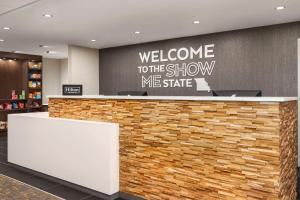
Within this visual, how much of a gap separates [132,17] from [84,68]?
364 cm

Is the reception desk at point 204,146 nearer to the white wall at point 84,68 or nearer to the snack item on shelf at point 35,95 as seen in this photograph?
the white wall at point 84,68

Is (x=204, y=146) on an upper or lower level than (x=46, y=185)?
upper

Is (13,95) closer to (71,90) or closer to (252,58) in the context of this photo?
(71,90)

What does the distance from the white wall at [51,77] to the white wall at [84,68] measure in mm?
3320

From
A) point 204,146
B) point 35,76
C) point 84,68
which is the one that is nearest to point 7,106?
point 35,76

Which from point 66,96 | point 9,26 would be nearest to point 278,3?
point 66,96

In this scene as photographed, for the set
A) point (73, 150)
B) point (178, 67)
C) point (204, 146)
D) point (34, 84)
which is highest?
point (178, 67)

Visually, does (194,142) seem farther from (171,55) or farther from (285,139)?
(171,55)

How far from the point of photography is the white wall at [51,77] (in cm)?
1073

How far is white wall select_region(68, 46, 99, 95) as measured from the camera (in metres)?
7.62

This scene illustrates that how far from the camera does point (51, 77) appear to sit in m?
11.0

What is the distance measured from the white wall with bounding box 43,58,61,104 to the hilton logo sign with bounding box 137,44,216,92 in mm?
5126

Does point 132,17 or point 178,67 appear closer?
point 132,17

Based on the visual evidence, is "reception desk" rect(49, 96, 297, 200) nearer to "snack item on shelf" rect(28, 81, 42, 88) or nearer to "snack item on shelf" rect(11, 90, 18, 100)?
"snack item on shelf" rect(11, 90, 18, 100)
